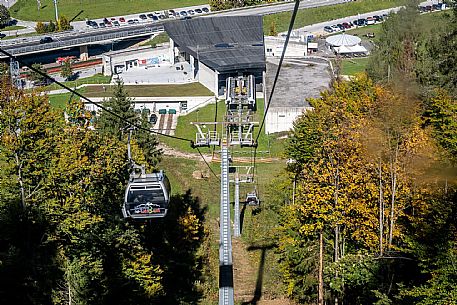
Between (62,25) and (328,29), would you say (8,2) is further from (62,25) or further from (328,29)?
(328,29)

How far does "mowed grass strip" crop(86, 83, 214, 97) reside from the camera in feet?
179

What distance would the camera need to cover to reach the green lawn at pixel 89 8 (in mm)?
95863

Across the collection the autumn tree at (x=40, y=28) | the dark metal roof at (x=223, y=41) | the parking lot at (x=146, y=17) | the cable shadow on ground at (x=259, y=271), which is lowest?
the cable shadow on ground at (x=259, y=271)

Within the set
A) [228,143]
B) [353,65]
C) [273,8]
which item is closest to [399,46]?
[228,143]

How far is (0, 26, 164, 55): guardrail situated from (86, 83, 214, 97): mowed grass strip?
17.6 metres

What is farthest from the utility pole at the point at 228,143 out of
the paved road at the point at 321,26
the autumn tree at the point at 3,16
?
Answer: the autumn tree at the point at 3,16

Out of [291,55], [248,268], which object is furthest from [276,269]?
[291,55]

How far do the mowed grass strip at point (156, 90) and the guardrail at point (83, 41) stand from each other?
1763cm

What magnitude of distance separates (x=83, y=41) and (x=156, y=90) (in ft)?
76.3

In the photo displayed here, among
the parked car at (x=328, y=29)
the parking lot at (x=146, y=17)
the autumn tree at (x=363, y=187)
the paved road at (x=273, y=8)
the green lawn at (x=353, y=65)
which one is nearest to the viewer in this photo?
the autumn tree at (x=363, y=187)

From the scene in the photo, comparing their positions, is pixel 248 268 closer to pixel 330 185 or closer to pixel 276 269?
pixel 276 269

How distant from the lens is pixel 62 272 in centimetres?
2253

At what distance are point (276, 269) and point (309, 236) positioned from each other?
6.41 meters

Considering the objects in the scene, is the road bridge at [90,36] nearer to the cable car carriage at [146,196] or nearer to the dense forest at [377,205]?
the dense forest at [377,205]
